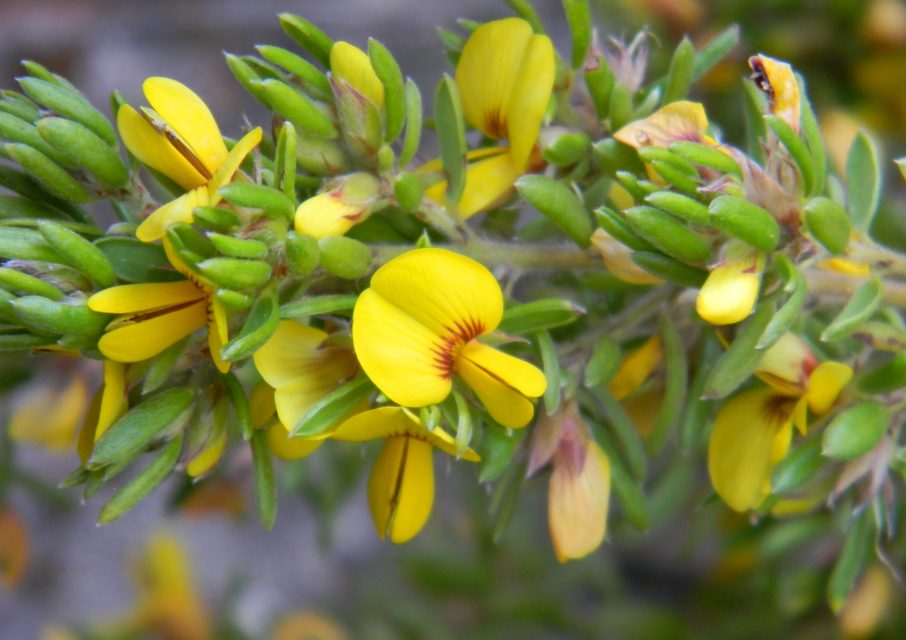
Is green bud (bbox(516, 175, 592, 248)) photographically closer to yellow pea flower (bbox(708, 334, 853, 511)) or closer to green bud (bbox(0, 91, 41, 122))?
yellow pea flower (bbox(708, 334, 853, 511))

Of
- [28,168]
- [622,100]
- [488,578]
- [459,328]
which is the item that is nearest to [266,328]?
[459,328]

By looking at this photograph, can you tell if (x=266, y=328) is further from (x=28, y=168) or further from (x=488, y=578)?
(x=488, y=578)

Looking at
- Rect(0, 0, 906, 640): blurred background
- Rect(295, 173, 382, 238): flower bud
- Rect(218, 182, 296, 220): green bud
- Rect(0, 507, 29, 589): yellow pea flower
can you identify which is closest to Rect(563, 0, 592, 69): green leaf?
Rect(0, 0, 906, 640): blurred background

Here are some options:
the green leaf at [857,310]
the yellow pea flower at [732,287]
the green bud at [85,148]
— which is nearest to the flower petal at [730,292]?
the yellow pea flower at [732,287]

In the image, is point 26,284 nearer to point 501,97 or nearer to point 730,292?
point 501,97

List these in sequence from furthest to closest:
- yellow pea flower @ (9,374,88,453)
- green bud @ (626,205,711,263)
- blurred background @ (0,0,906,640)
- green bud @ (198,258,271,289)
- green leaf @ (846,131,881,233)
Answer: blurred background @ (0,0,906,640)
yellow pea flower @ (9,374,88,453)
green leaf @ (846,131,881,233)
green bud @ (626,205,711,263)
green bud @ (198,258,271,289)

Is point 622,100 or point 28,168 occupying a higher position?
point 28,168
